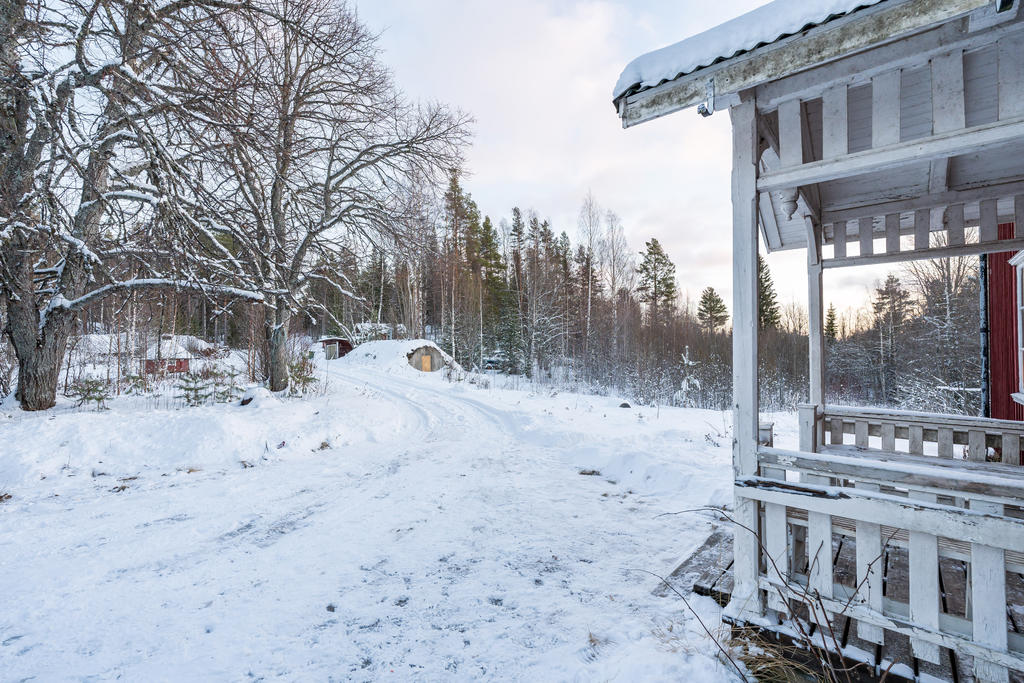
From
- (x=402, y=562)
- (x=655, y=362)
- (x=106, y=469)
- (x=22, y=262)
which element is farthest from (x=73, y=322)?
(x=655, y=362)

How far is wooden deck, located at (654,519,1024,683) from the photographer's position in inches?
74.3

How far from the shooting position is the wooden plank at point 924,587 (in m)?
1.84

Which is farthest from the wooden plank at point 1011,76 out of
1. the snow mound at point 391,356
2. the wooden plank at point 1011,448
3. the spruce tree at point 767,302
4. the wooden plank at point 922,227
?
the spruce tree at point 767,302

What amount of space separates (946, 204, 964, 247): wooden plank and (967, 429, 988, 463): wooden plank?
1.60 metres

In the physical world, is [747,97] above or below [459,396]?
above

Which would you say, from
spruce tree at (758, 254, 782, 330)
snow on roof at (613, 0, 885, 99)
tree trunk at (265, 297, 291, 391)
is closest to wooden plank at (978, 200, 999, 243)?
snow on roof at (613, 0, 885, 99)

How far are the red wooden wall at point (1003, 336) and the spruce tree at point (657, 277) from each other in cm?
2909

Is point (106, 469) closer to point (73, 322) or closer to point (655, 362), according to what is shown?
point (73, 322)

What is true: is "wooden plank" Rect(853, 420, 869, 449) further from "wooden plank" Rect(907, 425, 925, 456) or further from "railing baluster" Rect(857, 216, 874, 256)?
"railing baluster" Rect(857, 216, 874, 256)

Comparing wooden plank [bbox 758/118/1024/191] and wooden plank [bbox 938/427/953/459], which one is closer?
wooden plank [bbox 758/118/1024/191]

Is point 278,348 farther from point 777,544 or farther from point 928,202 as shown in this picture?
point 928,202

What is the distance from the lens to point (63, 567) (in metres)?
2.99

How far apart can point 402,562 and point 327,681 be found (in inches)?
44.7

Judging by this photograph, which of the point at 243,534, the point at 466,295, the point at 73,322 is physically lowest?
the point at 243,534
